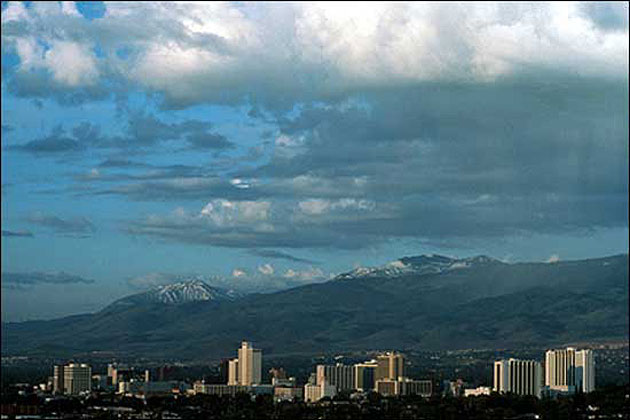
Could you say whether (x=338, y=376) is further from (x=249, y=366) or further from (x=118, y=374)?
(x=118, y=374)

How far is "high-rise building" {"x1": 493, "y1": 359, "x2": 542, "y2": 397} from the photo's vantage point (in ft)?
114

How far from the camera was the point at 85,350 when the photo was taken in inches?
1791

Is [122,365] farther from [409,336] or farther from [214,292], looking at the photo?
[409,336]

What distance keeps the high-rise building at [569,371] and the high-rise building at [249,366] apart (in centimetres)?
789

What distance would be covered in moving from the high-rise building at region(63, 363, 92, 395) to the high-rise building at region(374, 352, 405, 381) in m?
7.85

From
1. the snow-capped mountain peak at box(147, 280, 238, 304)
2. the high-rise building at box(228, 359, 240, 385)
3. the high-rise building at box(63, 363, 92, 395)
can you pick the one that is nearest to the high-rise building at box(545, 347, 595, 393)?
the high-rise building at box(228, 359, 240, 385)

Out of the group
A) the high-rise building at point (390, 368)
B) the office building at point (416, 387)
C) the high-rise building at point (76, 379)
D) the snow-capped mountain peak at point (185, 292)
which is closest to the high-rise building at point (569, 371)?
the office building at point (416, 387)

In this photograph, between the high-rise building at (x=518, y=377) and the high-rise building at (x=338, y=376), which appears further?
the high-rise building at (x=338, y=376)

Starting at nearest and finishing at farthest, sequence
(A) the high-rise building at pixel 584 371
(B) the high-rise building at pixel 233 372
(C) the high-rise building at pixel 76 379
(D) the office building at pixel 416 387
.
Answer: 1. (C) the high-rise building at pixel 76 379
2. (D) the office building at pixel 416 387
3. (B) the high-rise building at pixel 233 372
4. (A) the high-rise building at pixel 584 371

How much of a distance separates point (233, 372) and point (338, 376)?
10.0ft

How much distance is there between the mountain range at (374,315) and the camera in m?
50.0

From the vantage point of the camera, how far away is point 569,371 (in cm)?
3734

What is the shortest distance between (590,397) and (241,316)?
2841 cm

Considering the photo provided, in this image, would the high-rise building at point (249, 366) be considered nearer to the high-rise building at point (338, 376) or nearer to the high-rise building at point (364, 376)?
the high-rise building at point (338, 376)
